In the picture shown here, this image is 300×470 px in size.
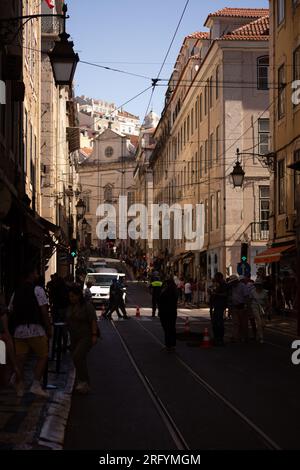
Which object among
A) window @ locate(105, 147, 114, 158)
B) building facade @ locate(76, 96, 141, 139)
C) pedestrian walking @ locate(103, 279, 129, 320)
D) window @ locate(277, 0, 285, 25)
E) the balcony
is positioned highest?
building facade @ locate(76, 96, 141, 139)

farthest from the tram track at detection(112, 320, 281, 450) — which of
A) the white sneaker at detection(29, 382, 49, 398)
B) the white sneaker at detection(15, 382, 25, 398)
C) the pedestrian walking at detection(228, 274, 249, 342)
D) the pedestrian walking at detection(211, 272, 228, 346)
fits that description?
the pedestrian walking at detection(228, 274, 249, 342)

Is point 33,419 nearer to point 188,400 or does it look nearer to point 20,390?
point 20,390

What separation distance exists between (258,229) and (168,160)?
31.0 meters

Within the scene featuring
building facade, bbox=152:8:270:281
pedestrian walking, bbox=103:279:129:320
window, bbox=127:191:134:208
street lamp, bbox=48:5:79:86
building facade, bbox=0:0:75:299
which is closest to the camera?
street lamp, bbox=48:5:79:86

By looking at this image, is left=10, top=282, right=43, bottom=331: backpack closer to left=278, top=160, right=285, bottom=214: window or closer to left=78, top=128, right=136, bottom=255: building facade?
left=278, top=160, right=285, bottom=214: window

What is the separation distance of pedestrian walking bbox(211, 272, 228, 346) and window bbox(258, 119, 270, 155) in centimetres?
2409

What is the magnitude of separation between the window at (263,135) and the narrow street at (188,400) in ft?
84.2

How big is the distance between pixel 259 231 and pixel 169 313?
26238 millimetres

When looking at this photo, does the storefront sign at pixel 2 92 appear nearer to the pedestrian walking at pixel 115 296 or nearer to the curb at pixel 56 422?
the curb at pixel 56 422

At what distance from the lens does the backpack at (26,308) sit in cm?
1134

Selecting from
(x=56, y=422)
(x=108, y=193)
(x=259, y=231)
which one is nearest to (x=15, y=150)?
(x=56, y=422)

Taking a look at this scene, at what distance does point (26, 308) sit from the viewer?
11.3 meters

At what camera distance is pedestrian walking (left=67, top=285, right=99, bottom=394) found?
12.1m

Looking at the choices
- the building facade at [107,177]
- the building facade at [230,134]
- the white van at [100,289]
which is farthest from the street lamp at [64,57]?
the building facade at [107,177]
